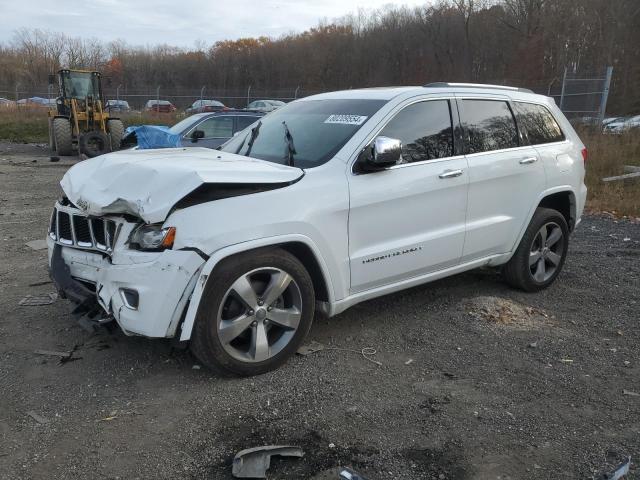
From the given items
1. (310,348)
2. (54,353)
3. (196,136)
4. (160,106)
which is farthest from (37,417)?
(160,106)

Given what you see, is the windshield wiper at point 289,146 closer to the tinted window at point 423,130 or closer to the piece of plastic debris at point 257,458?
the tinted window at point 423,130

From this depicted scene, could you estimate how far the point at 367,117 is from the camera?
4047 millimetres

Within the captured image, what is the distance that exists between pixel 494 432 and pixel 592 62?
37.0 meters

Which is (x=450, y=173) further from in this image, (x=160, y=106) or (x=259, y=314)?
(x=160, y=106)

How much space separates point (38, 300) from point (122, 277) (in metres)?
2.14

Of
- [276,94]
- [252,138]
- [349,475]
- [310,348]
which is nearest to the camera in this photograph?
[349,475]

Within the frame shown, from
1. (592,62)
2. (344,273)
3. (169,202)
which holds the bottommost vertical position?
(344,273)

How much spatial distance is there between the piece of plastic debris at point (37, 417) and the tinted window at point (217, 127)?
8.76m

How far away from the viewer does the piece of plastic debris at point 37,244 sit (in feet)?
21.9

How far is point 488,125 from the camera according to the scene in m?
4.75

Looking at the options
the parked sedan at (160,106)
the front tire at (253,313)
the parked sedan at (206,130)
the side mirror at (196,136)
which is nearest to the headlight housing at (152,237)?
the front tire at (253,313)

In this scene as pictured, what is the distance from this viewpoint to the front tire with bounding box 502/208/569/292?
5.10 m

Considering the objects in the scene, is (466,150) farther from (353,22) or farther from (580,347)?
(353,22)

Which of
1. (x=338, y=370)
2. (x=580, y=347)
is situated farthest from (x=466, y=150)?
(x=338, y=370)
